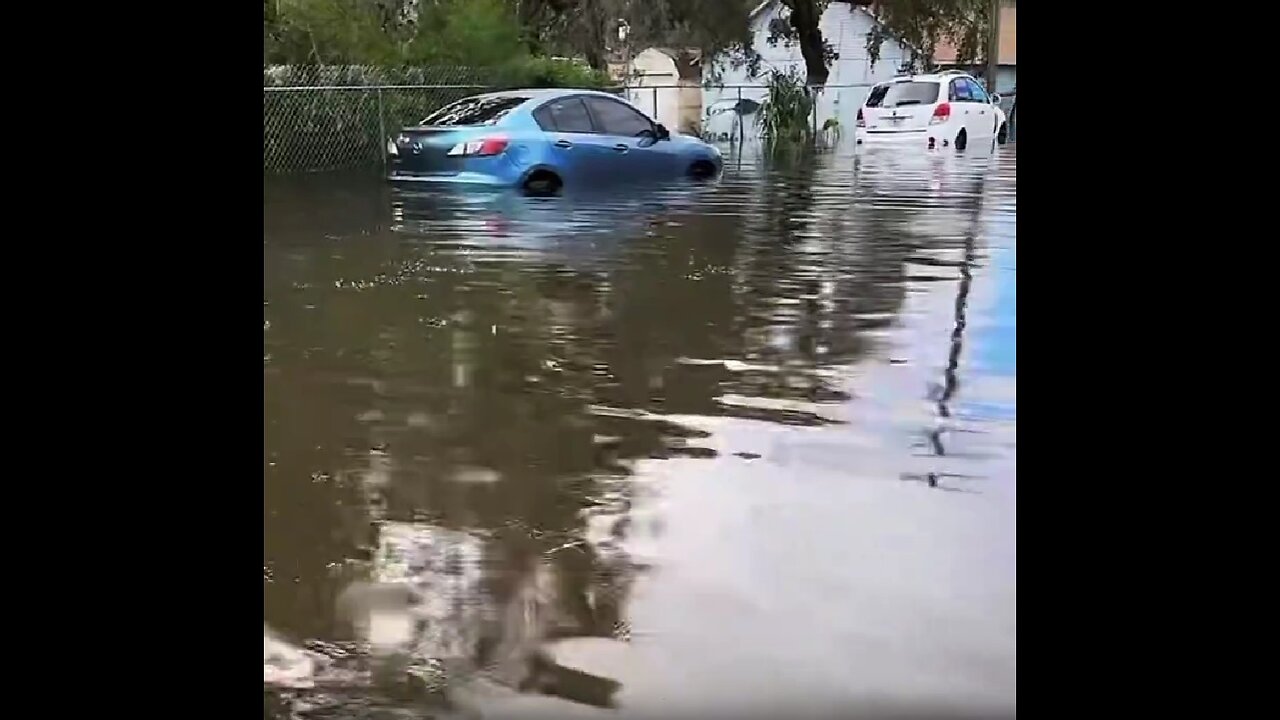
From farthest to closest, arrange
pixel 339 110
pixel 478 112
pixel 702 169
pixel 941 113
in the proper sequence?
pixel 941 113 < pixel 339 110 < pixel 702 169 < pixel 478 112

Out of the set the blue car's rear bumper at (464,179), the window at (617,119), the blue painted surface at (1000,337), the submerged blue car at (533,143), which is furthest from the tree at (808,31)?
the blue painted surface at (1000,337)

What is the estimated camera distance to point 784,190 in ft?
50.7

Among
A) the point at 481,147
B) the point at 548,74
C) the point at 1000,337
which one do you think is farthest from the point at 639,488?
the point at 548,74

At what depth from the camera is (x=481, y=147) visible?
44.7ft

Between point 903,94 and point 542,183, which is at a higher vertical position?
point 903,94

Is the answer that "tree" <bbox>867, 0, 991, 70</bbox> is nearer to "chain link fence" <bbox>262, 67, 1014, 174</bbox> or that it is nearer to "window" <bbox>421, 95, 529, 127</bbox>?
"chain link fence" <bbox>262, 67, 1014, 174</bbox>

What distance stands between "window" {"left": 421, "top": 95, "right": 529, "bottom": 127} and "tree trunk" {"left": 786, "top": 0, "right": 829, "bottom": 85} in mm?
16013

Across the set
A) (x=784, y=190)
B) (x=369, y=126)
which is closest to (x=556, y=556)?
(x=784, y=190)

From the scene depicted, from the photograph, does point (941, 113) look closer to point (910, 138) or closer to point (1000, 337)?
point (910, 138)

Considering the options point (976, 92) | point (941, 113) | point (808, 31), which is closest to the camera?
point (941, 113)

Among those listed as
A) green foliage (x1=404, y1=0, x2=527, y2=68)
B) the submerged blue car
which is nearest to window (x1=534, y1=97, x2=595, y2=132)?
the submerged blue car

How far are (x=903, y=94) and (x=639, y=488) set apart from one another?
18.2 m
